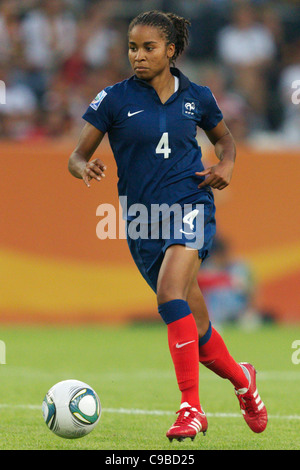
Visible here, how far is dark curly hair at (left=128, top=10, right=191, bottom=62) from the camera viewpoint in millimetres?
5164

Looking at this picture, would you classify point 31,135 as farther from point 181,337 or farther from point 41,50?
point 181,337

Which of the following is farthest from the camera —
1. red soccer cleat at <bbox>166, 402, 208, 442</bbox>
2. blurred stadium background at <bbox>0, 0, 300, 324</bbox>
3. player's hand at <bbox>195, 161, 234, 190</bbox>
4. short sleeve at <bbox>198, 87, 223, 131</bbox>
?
blurred stadium background at <bbox>0, 0, 300, 324</bbox>

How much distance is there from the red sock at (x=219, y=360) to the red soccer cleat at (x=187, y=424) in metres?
0.59

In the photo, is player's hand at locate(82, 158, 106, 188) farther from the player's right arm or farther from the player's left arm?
the player's left arm

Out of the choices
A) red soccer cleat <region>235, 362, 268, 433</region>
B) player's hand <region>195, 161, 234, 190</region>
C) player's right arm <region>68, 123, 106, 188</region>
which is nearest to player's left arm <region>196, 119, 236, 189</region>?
player's hand <region>195, 161, 234, 190</region>

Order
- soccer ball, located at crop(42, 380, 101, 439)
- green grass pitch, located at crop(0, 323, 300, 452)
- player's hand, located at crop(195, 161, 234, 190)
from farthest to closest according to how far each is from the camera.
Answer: player's hand, located at crop(195, 161, 234, 190) → green grass pitch, located at crop(0, 323, 300, 452) → soccer ball, located at crop(42, 380, 101, 439)

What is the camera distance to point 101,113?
202 inches

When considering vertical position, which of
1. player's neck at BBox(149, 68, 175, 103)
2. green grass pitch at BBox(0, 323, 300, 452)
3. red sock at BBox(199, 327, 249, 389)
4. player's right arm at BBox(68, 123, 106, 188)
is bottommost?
green grass pitch at BBox(0, 323, 300, 452)

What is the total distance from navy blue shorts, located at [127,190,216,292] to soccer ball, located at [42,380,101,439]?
0.78 metres

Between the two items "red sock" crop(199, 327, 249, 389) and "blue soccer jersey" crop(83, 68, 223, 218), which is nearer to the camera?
"blue soccer jersey" crop(83, 68, 223, 218)

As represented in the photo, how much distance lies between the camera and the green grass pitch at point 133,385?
16.1 feet

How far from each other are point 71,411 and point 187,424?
65 cm

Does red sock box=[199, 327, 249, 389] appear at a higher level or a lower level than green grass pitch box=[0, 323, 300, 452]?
higher

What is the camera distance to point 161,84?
17.3ft
